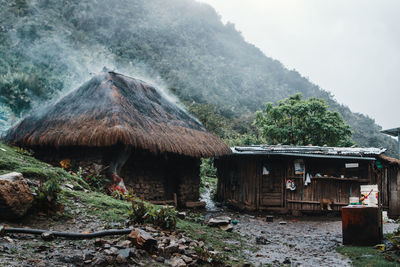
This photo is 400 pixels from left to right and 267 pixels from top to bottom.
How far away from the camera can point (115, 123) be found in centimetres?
920

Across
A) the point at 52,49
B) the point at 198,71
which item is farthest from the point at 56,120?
the point at 198,71

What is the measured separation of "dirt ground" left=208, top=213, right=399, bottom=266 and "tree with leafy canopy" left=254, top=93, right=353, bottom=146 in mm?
8061

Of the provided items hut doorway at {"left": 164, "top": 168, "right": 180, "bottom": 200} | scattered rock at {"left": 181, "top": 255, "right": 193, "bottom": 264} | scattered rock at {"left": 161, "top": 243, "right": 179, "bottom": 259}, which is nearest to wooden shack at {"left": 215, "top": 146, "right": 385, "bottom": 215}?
hut doorway at {"left": 164, "top": 168, "right": 180, "bottom": 200}

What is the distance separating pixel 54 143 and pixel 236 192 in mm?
7180

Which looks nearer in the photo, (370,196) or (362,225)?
(362,225)

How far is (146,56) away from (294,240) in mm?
39940

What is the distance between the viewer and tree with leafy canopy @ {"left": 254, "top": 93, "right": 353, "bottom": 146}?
18719mm

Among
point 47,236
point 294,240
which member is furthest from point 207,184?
point 47,236

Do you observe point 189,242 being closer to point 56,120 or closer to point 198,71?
point 56,120

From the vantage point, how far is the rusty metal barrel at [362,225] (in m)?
6.45

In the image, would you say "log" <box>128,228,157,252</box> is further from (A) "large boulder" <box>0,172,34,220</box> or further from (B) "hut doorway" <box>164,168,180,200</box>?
(B) "hut doorway" <box>164,168,180,200</box>

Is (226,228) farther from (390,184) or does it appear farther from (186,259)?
(390,184)

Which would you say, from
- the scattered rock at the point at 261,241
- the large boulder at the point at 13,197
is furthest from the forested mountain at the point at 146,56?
the scattered rock at the point at 261,241

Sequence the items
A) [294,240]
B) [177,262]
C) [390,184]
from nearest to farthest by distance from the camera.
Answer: [177,262]
[294,240]
[390,184]
